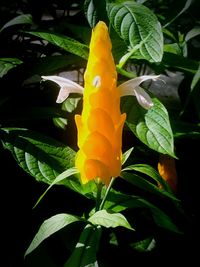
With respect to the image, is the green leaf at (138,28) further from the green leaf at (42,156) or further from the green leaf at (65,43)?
the green leaf at (42,156)

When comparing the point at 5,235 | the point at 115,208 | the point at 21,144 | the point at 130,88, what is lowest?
the point at 5,235

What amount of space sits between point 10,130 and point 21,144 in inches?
2.1

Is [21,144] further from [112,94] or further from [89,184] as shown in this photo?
[112,94]

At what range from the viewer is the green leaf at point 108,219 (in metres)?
0.81

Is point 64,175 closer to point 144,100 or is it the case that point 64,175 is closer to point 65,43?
point 144,100

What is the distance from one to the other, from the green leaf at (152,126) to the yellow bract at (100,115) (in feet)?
0.49

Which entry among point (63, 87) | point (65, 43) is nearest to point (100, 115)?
point (63, 87)

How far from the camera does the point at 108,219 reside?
0.84 metres

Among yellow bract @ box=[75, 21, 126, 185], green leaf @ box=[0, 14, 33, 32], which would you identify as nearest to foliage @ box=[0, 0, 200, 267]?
green leaf @ box=[0, 14, 33, 32]

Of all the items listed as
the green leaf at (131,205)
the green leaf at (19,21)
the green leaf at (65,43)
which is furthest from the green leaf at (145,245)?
the green leaf at (19,21)

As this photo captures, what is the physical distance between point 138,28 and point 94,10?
0.14 m

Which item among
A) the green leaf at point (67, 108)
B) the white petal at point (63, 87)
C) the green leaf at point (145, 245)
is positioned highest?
the white petal at point (63, 87)

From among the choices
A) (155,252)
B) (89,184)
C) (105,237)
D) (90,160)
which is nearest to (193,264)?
(155,252)

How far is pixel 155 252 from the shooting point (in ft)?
3.73
